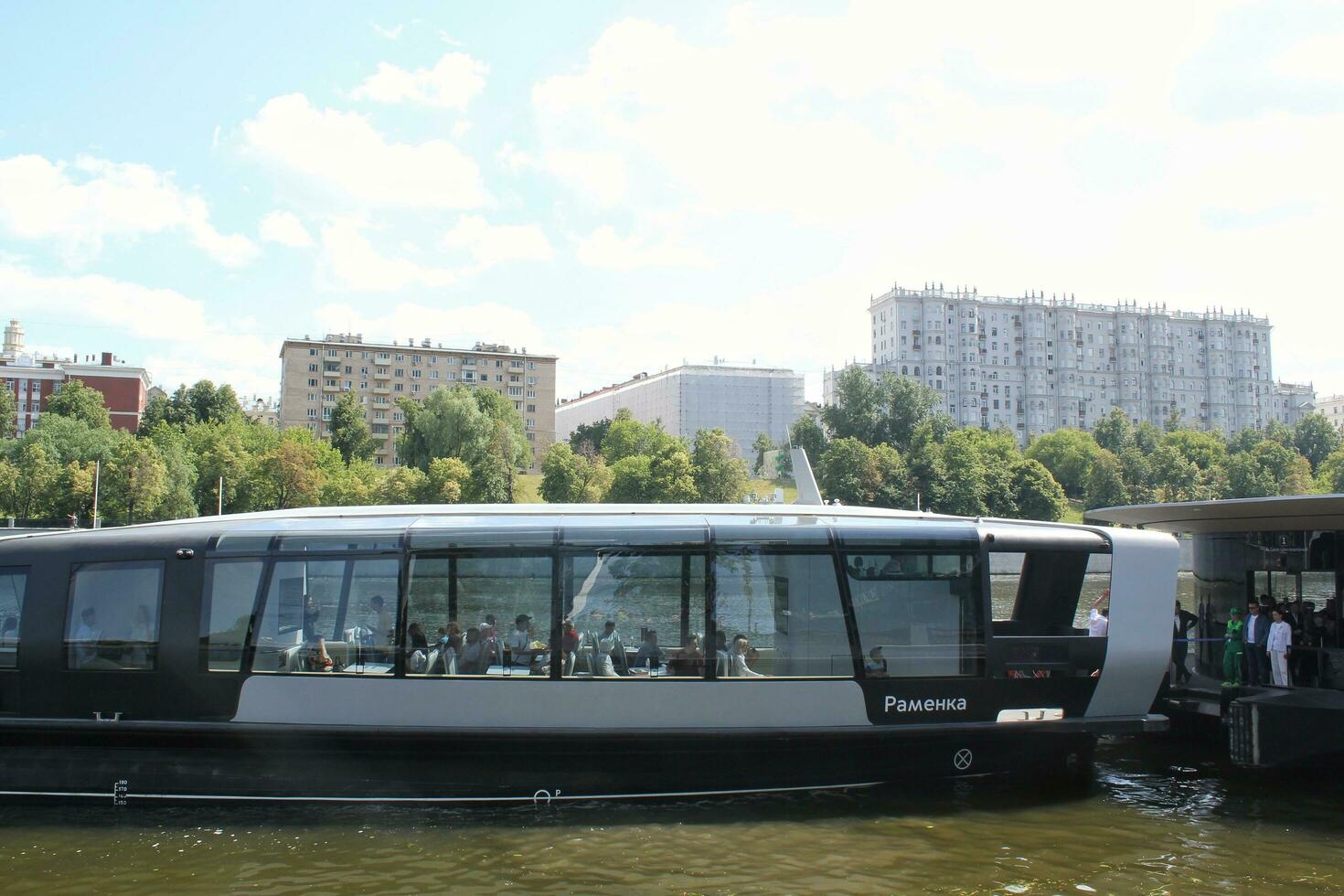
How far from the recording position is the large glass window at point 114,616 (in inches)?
409

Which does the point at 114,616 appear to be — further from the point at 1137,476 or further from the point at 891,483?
the point at 1137,476

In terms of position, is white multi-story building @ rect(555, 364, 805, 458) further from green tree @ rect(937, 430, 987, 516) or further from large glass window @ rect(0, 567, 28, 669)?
large glass window @ rect(0, 567, 28, 669)

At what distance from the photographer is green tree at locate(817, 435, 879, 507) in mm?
98688

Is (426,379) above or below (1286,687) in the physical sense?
above

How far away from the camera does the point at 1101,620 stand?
37.2 feet

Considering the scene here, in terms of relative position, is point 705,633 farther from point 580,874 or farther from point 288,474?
point 288,474

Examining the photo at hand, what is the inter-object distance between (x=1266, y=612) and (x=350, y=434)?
322ft

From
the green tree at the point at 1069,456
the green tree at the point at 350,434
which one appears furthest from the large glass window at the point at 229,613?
the green tree at the point at 1069,456

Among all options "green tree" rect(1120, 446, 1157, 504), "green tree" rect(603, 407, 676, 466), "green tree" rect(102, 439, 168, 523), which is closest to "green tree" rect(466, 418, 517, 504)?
"green tree" rect(102, 439, 168, 523)

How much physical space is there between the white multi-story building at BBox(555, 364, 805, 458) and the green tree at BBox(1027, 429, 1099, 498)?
35.7 metres

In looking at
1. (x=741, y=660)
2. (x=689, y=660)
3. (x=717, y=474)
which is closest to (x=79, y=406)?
(x=717, y=474)

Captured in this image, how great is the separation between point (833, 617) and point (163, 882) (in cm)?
643

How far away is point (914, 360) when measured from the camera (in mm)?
156875

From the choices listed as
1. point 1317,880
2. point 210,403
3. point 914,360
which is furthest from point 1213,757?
point 914,360
